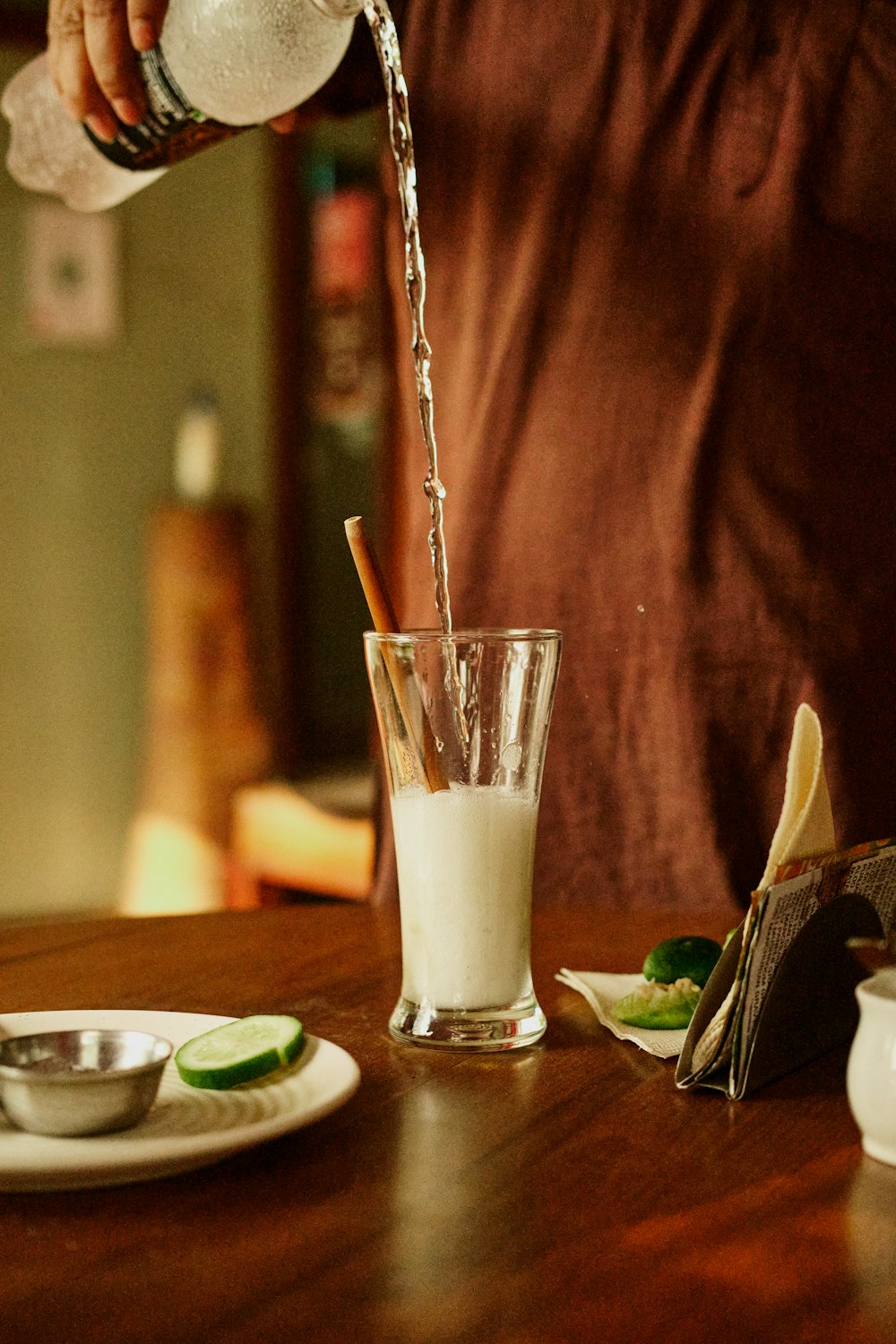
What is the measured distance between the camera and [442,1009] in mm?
902

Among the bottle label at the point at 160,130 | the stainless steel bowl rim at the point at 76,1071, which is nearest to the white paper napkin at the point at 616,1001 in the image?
the stainless steel bowl rim at the point at 76,1071

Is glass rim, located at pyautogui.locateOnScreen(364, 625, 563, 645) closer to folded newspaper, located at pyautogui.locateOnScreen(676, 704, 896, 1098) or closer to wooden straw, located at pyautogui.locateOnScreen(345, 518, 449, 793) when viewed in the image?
wooden straw, located at pyautogui.locateOnScreen(345, 518, 449, 793)

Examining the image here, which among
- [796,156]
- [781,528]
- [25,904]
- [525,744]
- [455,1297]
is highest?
[796,156]

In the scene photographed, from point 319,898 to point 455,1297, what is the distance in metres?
3.11

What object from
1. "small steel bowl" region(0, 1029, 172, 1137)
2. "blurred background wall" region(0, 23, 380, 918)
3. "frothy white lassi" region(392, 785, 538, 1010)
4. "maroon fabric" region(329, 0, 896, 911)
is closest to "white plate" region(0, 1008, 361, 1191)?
"small steel bowl" region(0, 1029, 172, 1137)

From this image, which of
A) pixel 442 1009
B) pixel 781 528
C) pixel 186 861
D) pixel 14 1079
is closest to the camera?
pixel 14 1079

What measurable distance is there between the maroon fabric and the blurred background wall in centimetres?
287

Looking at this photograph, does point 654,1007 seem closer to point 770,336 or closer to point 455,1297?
point 455,1297

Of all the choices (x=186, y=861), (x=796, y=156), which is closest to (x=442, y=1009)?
(x=796, y=156)

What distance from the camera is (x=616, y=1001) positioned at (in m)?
0.97

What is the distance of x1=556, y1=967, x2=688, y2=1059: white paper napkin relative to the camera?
0.88 m

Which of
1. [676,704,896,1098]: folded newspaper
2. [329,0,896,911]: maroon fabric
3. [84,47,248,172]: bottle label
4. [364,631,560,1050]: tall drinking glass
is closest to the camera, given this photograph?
[676,704,896,1098]: folded newspaper

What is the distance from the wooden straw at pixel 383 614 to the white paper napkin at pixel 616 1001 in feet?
0.58

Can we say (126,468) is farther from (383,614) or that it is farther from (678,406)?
(383,614)
